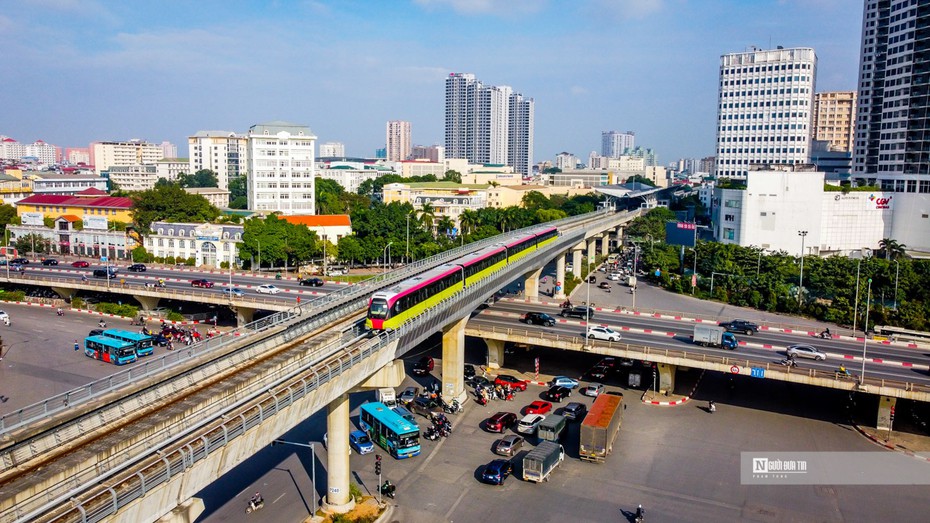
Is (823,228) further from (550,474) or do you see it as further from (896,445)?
(550,474)

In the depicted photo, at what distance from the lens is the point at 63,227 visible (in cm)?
8906

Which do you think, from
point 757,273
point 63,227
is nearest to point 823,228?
point 757,273

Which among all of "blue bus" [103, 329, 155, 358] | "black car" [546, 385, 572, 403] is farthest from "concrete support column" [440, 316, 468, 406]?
"blue bus" [103, 329, 155, 358]

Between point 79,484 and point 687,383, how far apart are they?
1391 inches

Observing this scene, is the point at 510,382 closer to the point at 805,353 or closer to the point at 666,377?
the point at 666,377

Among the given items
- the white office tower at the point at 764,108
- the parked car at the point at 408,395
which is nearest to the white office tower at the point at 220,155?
the white office tower at the point at 764,108

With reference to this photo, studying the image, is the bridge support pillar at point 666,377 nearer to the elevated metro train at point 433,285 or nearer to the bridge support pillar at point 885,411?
the bridge support pillar at point 885,411

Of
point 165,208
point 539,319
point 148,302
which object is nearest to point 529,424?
point 539,319

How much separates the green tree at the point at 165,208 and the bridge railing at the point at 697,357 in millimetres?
57376

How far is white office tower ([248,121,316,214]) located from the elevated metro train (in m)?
60.9

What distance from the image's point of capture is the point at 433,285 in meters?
34.7

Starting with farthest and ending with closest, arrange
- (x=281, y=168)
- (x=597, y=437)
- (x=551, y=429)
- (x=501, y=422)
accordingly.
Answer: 1. (x=281, y=168)
2. (x=501, y=422)
3. (x=551, y=429)
4. (x=597, y=437)

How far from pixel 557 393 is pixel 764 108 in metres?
100

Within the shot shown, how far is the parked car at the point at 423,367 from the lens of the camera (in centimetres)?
4278
